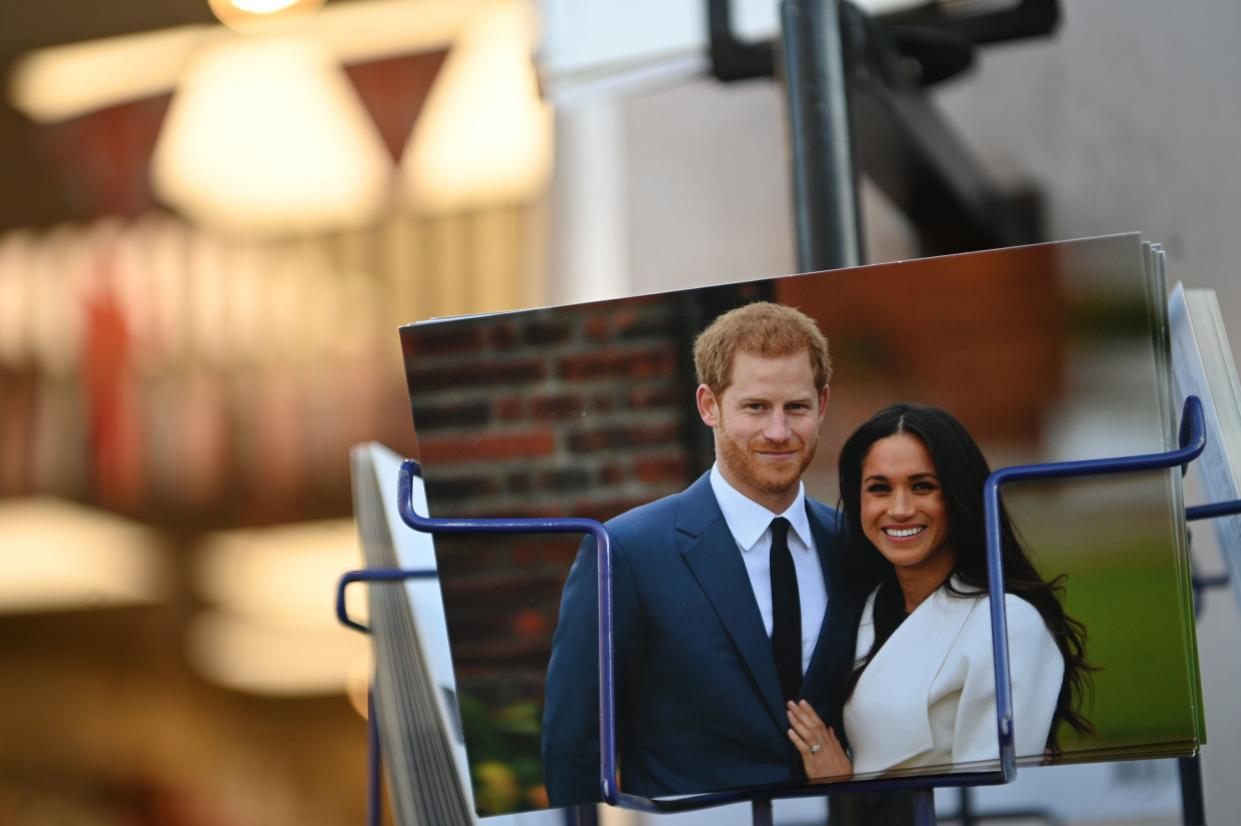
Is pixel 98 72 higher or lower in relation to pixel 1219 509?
higher

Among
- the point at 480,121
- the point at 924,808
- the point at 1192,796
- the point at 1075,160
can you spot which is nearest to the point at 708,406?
the point at 924,808

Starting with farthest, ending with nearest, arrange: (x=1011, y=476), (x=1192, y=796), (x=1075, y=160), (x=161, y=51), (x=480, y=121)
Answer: (x=161, y=51), (x=480, y=121), (x=1075, y=160), (x=1192, y=796), (x=1011, y=476)

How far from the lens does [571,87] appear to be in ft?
2.29

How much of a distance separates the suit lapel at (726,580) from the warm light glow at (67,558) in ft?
3.28

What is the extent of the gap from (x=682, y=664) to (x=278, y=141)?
1001 mm

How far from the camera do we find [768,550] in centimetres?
38

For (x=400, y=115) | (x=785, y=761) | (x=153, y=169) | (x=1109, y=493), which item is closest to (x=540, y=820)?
(x=785, y=761)

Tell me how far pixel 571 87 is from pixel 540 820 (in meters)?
0.39

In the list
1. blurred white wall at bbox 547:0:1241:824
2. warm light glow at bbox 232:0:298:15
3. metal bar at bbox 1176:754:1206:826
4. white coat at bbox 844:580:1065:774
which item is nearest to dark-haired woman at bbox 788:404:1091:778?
white coat at bbox 844:580:1065:774

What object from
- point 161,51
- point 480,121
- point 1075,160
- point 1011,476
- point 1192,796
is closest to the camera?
point 1011,476

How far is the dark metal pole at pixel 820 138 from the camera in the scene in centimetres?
57

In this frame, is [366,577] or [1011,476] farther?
[366,577]

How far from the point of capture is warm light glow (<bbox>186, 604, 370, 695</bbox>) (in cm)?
119

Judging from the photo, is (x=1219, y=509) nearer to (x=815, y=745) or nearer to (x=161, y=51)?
(x=815, y=745)
